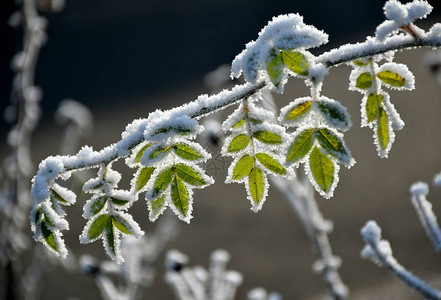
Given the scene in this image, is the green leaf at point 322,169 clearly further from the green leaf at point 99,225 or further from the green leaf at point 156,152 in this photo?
the green leaf at point 99,225

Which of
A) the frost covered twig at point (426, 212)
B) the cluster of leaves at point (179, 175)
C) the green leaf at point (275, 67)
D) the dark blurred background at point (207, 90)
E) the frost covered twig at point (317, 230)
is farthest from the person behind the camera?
the dark blurred background at point (207, 90)

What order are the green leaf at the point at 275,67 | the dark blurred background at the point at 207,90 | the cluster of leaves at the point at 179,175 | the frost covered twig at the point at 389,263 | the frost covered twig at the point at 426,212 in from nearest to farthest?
1. the green leaf at the point at 275,67
2. the cluster of leaves at the point at 179,175
3. the frost covered twig at the point at 389,263
4. the frost covered twig at the point at 426,212
5. the dark blurred background at the point at 207,90

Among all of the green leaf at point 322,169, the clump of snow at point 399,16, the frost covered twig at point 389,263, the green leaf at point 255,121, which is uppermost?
the clump of snow at point 399,16

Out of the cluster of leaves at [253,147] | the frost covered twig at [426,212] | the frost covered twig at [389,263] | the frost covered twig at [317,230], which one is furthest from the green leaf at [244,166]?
the frost covered twig at [317,230]

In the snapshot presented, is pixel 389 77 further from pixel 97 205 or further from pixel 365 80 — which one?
pixel 97 205

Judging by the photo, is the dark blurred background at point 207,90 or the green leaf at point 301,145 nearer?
the green leaf at point 301,145

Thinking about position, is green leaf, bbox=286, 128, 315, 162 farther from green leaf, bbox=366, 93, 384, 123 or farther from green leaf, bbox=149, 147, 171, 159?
green leaf, bbox=149, 147, 171, 159
